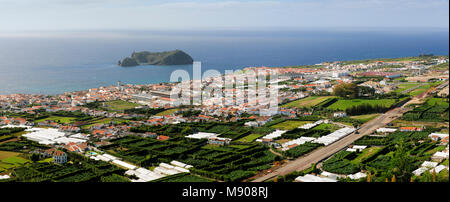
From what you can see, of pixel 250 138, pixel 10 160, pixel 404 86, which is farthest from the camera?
pixel 404 86

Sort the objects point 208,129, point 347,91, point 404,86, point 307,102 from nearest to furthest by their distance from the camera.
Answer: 1. point 208,129
2. point 307,102
3. point 347,91
4. point 404,86

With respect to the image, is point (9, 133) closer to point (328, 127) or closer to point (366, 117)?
point (328, 127)

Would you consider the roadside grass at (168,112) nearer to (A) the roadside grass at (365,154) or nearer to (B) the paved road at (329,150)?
(B) the paved road at (329,150)

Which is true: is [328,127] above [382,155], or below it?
below

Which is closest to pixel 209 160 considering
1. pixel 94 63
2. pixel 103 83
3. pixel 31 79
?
pixel 103 83

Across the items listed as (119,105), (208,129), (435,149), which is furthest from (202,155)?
(119,105)

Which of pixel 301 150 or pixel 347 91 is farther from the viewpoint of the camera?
pixel 347 91

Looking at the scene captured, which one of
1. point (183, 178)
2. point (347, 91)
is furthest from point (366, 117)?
point (183, 178)

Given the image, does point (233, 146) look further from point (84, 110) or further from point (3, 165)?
point (84, 110)

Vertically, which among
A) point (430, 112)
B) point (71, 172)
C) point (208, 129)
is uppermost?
point (430, 112)
